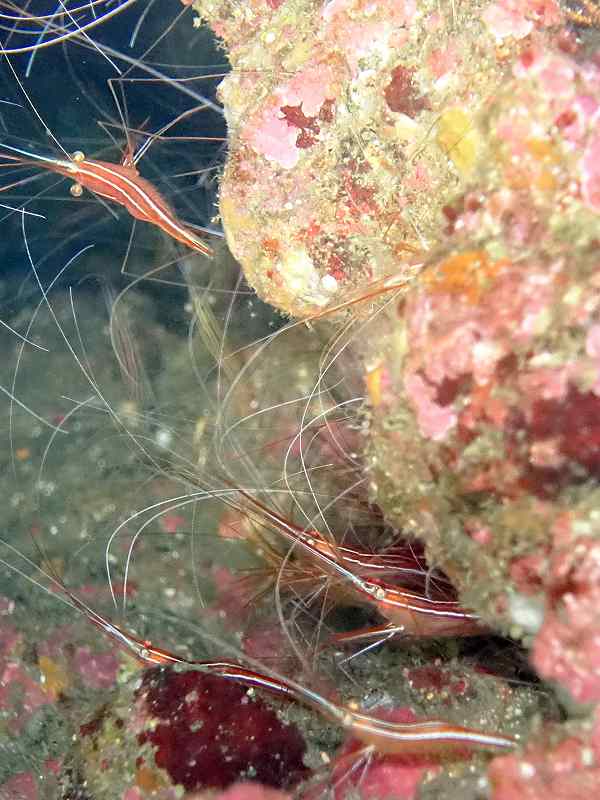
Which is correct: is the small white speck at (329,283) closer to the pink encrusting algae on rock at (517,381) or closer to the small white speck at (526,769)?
the pink encrusting algae on rock at (517,381)

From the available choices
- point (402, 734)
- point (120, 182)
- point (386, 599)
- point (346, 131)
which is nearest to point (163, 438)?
point (120, 182)

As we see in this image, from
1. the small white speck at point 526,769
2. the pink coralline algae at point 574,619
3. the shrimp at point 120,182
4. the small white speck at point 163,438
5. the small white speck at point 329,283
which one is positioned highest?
the pink coralline algae at point 574,619

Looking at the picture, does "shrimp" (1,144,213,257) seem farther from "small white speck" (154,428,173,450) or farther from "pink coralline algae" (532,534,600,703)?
"pink coralline algae" (532,534,600,703)

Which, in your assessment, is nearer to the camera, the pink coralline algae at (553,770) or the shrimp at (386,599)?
the pink coralline algae at (553,770)

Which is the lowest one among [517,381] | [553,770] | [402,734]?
[402,734]

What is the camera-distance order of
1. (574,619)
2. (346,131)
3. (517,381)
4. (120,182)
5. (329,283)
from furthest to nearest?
(120,182) < (329,283) < (346,131) < (517,381) < (574,619)

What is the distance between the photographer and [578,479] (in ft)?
5.22

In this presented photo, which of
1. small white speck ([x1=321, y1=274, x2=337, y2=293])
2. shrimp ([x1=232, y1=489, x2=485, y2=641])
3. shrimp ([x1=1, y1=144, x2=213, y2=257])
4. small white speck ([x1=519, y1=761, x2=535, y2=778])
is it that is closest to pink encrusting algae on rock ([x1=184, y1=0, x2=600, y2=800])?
small white speck ([x1=519, y1=761, x2=535, y2=778])

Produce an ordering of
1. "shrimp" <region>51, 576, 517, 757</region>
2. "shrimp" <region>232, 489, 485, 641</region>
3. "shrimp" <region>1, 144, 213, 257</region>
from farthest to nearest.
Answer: "shrimp" <region>1, 144, 213, 257</region>, "shrimp" <region>232, 489, 485, 641</region>, "shrimp" <region>51, 576, 517, 757</region>

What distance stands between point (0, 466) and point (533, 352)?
4708 millimetres

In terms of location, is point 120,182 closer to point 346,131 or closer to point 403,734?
point 346,131

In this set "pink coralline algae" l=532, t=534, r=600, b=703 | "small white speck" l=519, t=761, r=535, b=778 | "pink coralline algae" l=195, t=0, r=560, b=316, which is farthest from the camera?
"pink coralline algae" l=195, t=0, r=560, b=316

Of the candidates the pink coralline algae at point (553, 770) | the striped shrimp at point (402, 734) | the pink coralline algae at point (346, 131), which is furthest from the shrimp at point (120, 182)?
the pink coralline algae at point (553, 770)

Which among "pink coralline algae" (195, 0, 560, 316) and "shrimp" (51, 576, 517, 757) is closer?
"shrimp" (51, 576, 517, 757)
